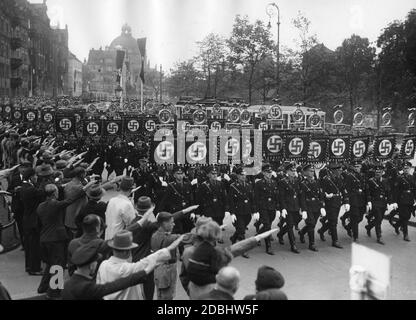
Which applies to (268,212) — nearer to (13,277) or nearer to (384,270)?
(13,277)

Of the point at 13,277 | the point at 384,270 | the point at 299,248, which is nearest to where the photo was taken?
the point at 384,270

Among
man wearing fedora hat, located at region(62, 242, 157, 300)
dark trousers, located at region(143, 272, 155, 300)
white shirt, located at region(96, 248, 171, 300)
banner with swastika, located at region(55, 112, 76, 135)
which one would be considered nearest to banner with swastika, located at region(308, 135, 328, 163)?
dark trousers, located at region(143, 272, 155, 300)

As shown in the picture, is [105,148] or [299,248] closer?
[299,248]

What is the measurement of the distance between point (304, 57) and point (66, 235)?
32000mm

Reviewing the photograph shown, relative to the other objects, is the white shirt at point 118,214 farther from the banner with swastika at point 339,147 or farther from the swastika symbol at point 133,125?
the swastika symbol at point 133,125

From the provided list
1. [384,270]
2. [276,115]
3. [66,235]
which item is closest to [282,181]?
[66,235]

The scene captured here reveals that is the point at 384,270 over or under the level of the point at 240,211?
over

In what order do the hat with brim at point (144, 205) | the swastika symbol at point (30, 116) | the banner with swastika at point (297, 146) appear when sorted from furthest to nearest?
the swastika symbol at point (30, 116) → the banner with swastika at point (297, 146) → the hat with brim at point (144, 205)

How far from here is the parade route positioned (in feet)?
25.2

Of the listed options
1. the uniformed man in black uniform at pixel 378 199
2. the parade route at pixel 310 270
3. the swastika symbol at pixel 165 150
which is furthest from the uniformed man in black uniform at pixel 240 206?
the uniformed man in black uniform at pixel 378 199

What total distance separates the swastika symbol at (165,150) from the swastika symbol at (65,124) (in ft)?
26.8

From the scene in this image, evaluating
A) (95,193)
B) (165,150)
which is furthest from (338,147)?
(95,193)

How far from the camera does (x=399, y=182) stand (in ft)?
37.3

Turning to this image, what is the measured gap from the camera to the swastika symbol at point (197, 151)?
11289mm
